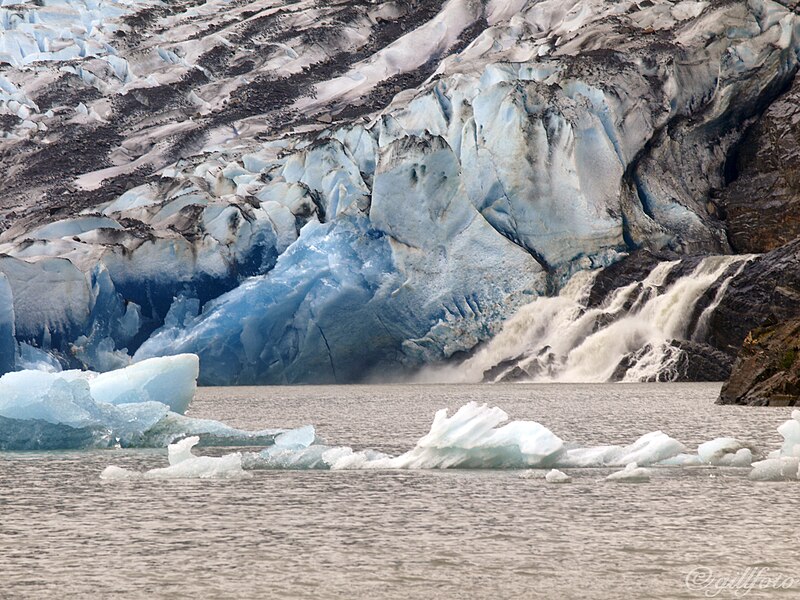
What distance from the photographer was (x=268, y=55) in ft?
186

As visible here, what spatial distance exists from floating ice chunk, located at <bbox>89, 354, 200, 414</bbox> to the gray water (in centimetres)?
333

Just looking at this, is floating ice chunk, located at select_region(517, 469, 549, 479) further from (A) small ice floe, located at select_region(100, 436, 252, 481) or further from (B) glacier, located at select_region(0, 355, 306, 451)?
(B) glacier, located at select_region(0, 355, 306, 451)

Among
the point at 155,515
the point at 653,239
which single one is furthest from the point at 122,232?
the point at 155,515

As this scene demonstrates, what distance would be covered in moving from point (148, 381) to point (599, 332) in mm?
16347

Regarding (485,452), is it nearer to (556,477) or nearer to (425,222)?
(556,477)

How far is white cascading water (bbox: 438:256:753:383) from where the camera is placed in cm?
2906

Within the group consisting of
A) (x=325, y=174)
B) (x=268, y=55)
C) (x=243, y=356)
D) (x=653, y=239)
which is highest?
(x=268, y=55)

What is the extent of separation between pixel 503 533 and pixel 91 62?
52.7 meters

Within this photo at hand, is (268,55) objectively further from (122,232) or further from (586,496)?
(586,496)

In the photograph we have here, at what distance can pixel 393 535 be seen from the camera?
8.11 m

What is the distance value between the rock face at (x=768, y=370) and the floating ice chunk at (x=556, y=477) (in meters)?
11.0

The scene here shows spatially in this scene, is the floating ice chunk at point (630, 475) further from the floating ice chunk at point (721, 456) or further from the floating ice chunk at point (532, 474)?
the floating ice chunk at point (721, 456)

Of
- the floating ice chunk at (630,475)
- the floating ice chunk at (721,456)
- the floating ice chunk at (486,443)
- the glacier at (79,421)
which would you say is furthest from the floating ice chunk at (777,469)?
the glacier at (79,421)

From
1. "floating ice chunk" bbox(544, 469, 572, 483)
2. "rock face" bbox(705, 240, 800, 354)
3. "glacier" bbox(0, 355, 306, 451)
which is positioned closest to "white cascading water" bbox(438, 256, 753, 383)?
"rock face" bbox(705, 240, 800, 354)
